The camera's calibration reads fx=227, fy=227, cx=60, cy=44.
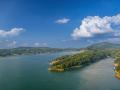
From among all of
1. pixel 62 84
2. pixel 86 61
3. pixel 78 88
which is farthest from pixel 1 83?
pixel 86 61

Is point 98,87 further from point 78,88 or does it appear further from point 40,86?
point 40,86

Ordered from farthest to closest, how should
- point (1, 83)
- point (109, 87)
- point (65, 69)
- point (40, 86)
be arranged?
point (65, 69), point (1, 83), point (40, 86), point (109, 87)

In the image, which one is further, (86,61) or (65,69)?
(86,61)

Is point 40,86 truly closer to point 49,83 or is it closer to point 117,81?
point 49,83

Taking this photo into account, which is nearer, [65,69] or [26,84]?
[26,84]

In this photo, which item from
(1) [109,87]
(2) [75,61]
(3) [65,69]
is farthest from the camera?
(2) [75,61]

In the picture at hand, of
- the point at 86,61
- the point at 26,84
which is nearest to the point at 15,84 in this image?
the point at 26,84

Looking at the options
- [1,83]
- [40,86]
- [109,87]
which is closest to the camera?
[109,87]

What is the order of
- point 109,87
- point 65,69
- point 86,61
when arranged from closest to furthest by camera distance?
point 109,87
point 65,69
point 86,61
